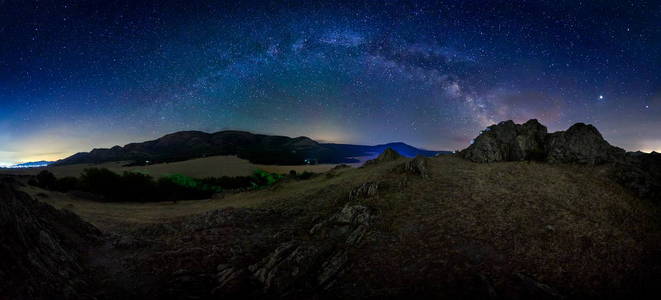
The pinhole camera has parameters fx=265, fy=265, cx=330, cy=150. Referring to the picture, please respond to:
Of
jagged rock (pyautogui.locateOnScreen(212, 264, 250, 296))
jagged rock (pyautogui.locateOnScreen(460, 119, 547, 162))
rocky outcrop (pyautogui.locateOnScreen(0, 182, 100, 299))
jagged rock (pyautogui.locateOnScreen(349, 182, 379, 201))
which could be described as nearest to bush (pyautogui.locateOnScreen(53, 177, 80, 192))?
rocky outcrop (pyautogui.locateOnScreen(0, 182, 100, 299))

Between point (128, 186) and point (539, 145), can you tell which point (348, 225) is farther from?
point (128, 186)

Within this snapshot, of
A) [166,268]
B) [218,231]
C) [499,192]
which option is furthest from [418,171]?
[166,268]

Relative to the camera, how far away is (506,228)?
508 inches

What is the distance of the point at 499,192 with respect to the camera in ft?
54.4

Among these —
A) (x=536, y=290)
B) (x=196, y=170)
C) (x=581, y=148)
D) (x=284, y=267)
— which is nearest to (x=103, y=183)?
(x=284, y=267)

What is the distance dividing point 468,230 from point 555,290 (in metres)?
4.22

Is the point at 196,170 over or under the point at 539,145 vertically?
under

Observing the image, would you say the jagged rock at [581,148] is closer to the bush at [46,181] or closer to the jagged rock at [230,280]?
the jagged rock at [230,280]

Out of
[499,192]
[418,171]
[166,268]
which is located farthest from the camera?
[418,171]

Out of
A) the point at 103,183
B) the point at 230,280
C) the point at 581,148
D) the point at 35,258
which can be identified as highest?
the point at 581,148

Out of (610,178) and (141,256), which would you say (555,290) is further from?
(141,256)

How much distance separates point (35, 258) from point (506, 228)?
19.5 meters

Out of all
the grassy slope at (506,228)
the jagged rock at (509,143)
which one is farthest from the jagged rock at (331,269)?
the jagged rock at (509,143)

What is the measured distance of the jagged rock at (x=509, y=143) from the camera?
22.7m
